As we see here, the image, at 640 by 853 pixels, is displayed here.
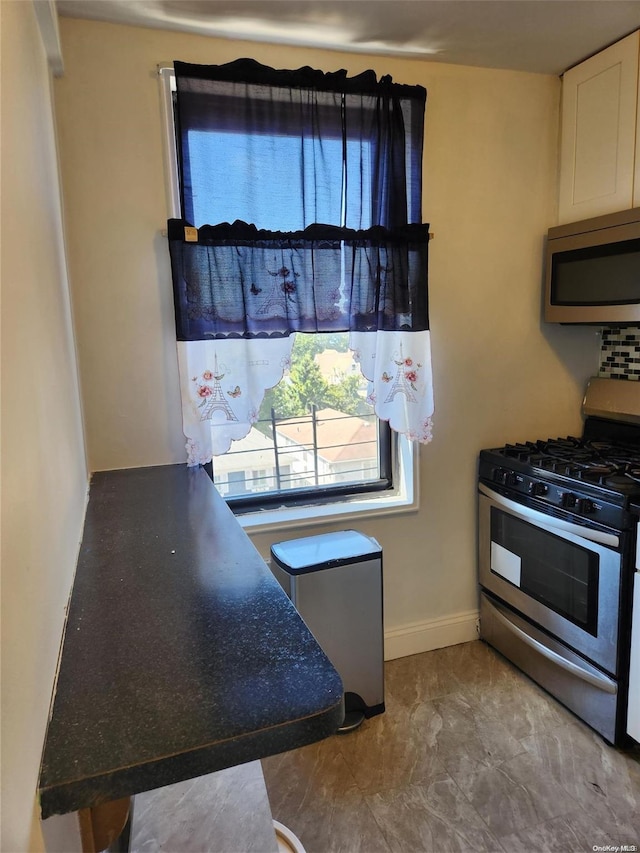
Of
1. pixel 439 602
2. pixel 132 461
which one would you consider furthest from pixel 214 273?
pixel 439 602

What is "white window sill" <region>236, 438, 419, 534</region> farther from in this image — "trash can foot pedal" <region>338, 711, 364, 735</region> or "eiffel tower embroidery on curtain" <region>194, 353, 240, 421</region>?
"trash can foot pedal" <region>338, 711, 364, 735</region>

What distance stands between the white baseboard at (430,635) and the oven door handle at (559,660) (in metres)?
0.19

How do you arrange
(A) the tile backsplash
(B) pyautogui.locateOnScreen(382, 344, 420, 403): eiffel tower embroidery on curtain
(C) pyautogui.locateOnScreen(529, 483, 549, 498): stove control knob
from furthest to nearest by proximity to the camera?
(A) the tile backsplash → (B) pyautogui.locateOnScreen(382, 344, 420, 403): eiffel tower embroidery on curtain → (C) pyautogui.locateOnScreen(529, 483, 549, 498): stove control knob

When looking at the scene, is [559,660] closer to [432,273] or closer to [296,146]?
[432,273]

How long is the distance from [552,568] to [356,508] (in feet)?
2.65

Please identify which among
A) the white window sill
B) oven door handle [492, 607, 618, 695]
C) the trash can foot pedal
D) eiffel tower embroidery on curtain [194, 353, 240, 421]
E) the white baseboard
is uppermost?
eiffel tower embroidery on curtain [194, 353, 240, 421]

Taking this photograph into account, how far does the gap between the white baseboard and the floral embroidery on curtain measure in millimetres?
1168

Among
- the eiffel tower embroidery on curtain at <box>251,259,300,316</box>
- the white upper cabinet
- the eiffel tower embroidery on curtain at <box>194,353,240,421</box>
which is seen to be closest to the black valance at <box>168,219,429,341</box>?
the eiffel tower embroidery on curtain at <box>251,259,300,316</box>

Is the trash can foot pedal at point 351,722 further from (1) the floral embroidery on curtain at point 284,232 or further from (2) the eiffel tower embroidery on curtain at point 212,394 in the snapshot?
(2) the eiffel tower embroidery on curtain at point 212,394

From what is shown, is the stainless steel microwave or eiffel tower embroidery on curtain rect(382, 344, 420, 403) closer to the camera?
the stainless steel microwave

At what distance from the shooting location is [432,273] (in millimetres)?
2379

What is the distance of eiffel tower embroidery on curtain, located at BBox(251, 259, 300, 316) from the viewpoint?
207 centimetres

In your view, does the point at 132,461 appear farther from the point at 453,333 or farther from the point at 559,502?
the point at 559,502

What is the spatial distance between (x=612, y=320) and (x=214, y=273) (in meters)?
1.54
